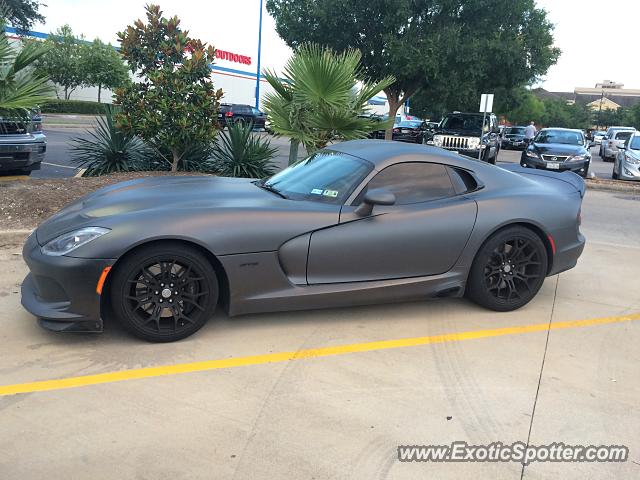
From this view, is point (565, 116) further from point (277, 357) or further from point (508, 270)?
point (277, 357)

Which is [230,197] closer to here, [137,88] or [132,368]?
[132,368]

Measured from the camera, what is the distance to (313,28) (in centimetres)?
2242

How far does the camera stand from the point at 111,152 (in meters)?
9.38

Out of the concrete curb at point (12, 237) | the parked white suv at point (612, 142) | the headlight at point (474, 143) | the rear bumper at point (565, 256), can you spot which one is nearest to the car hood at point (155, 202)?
the concrete curb at point (12, 237)

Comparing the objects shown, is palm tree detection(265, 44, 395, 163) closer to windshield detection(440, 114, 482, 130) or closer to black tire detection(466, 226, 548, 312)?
black tire detection(466, 226, 548, 312)

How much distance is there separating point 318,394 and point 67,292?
67.1 inches

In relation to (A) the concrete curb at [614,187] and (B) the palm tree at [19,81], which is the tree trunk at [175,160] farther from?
(A) the concrete curb at [614,187]

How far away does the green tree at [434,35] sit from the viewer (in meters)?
20.7

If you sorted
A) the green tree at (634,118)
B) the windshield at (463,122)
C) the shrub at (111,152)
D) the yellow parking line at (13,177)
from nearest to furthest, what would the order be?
1. the yellow parking line at (13,177)
2. the shrub at (111,152)
3. the windshield at (463,122)
4. the green tree at (634,118)

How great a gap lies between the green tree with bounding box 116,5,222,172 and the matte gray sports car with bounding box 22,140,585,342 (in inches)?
159

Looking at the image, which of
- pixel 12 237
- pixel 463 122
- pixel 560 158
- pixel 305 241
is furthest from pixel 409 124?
pixel 305 241

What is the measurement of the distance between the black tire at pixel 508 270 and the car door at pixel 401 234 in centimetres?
28

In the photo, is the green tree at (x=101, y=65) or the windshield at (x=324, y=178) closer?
the windshield at (x=324, y=178)

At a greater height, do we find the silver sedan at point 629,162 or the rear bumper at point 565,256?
the silver sedan at point 629,162
